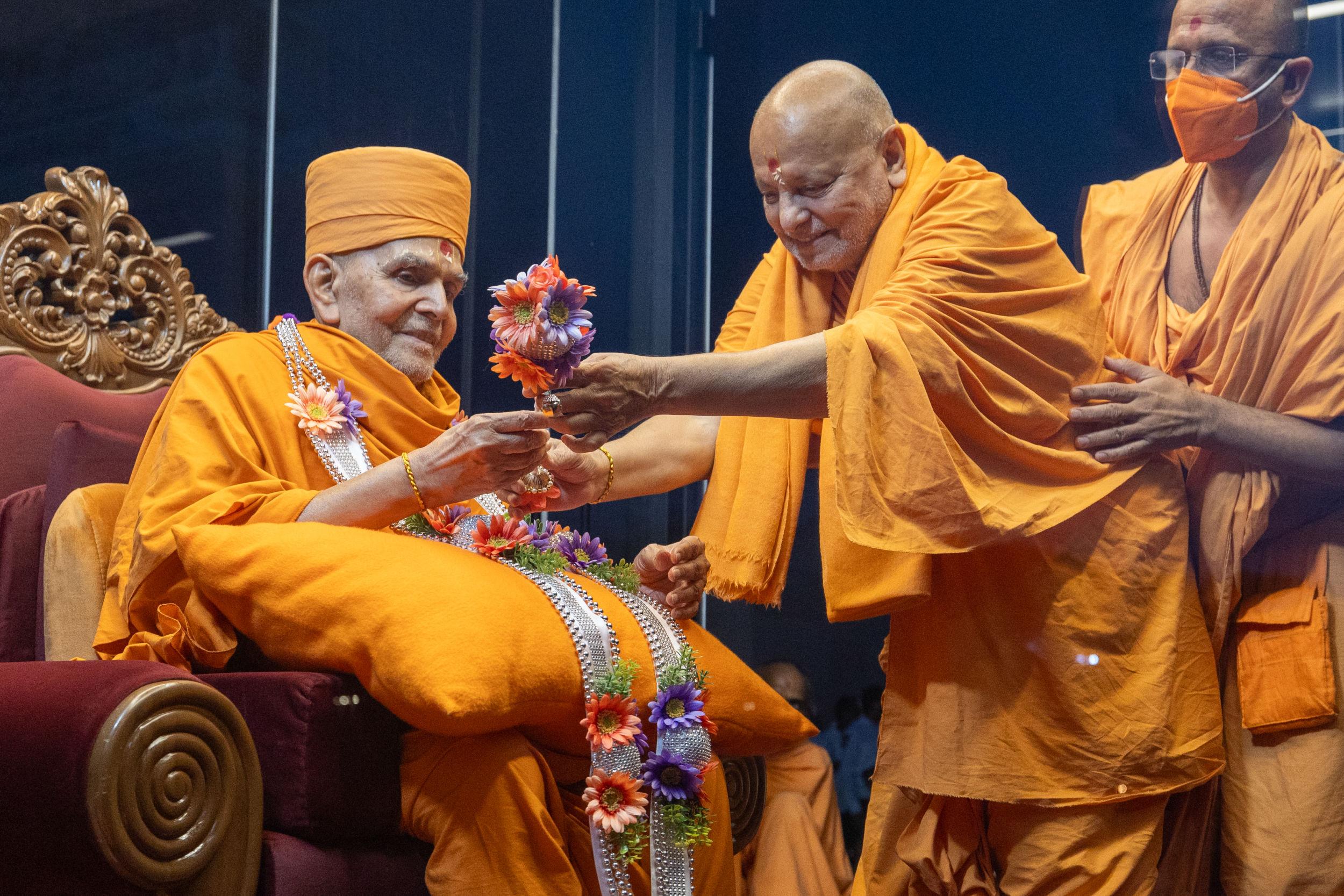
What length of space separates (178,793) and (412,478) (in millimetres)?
591

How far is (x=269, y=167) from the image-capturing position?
Answer: 3023 mm

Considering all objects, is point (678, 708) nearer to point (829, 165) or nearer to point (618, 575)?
point (618, 575)

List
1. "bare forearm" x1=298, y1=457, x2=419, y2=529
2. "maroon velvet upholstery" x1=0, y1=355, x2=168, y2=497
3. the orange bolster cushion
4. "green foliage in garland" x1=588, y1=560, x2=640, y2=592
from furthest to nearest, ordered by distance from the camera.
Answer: "maroon velvet upholstery" x1=0, y1=355, x2=168, y2=497, "green foliage in garland" x1=588, y1=560, x2=640, y2=592, "bare forearm" x1=298, y1=457, x2=419, y2=529, the orange bolster cushion

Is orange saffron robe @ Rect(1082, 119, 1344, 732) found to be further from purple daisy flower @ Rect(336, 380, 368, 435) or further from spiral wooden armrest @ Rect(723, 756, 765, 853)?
purple daisy flower @ Rect(336, 380, 368, 435)

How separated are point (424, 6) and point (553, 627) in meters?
1.95

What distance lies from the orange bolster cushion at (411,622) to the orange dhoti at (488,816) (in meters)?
0.06

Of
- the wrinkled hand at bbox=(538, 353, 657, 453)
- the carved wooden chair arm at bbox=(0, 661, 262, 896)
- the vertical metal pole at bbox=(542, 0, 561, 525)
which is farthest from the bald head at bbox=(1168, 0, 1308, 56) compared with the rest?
the carved wooden chair arm at bbox=(0, 661, 262, 896)

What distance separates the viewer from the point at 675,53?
283 cm

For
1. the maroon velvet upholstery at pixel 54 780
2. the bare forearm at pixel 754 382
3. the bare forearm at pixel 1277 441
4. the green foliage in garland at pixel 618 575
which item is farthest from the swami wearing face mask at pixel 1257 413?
the maroon velvet upholstery at pixel 54 780

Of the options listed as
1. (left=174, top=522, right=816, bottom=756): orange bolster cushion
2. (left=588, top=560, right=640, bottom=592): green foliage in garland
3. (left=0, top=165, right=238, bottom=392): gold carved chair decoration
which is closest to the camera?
(left=174, top=522, right=816, bottom=756): orange bolster cushion

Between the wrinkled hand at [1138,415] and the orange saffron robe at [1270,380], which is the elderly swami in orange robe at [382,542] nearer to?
the wrinkled hand at [1138,415]

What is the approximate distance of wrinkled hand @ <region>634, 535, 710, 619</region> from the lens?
6.95 ft

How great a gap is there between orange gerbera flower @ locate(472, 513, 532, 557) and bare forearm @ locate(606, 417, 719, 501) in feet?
0.92

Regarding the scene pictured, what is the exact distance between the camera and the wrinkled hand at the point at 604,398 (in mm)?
1802
